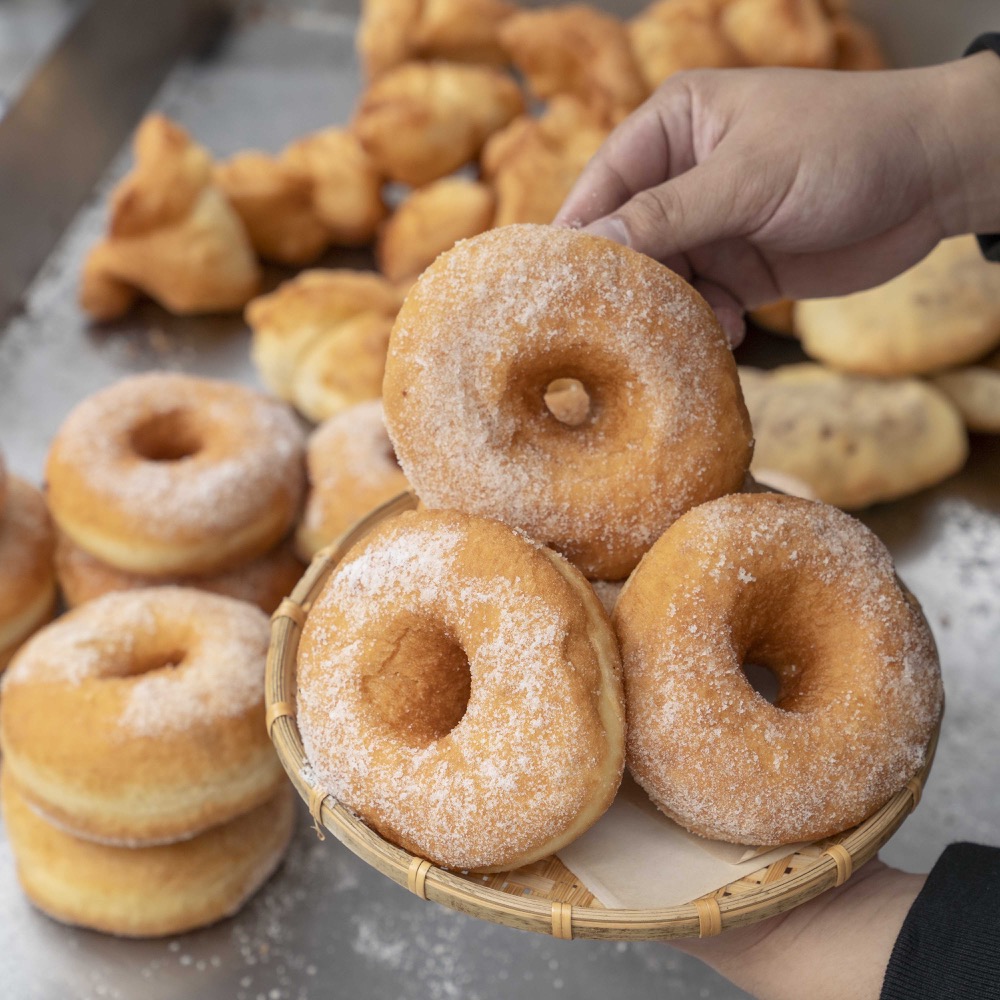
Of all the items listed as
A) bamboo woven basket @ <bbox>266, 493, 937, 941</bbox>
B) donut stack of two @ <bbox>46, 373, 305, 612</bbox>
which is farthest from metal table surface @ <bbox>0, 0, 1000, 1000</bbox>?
bamboo woven basket @ <bbox>266, 493, 937, 941</bbox>

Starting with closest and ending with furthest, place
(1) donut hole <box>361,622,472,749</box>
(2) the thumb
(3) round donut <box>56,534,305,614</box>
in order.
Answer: (1) donut hole <box>361,622,472,749</box>, (2) the thumb, (3) round donut <box>56,534,305,614</box>

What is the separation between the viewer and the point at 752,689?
3.12 ft

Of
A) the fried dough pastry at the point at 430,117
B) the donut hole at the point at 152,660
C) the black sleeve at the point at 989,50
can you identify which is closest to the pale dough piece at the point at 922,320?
the black sleeve at the point at 989,50

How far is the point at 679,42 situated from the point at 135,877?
2274 mm

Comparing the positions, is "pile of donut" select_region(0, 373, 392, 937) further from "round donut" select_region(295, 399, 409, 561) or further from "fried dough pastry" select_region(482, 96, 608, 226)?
"fried dough pastry" select_region(482, 96, 608, 226)

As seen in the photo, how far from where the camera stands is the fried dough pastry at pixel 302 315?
2041 millimetres

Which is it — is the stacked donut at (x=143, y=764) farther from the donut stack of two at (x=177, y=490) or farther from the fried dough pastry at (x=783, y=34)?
the fried dough pastry at (x=783, y=34)

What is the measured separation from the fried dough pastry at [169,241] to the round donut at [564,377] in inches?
56.5

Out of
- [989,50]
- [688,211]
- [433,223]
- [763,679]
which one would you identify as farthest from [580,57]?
[763,679]

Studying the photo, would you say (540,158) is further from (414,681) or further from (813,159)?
(414,681)

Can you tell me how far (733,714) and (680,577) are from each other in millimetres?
132

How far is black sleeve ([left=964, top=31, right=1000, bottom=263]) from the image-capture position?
4.43 ft

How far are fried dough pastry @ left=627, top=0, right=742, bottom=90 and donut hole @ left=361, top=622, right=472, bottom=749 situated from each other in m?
2.01

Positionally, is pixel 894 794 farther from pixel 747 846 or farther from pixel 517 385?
pixel 517 385
